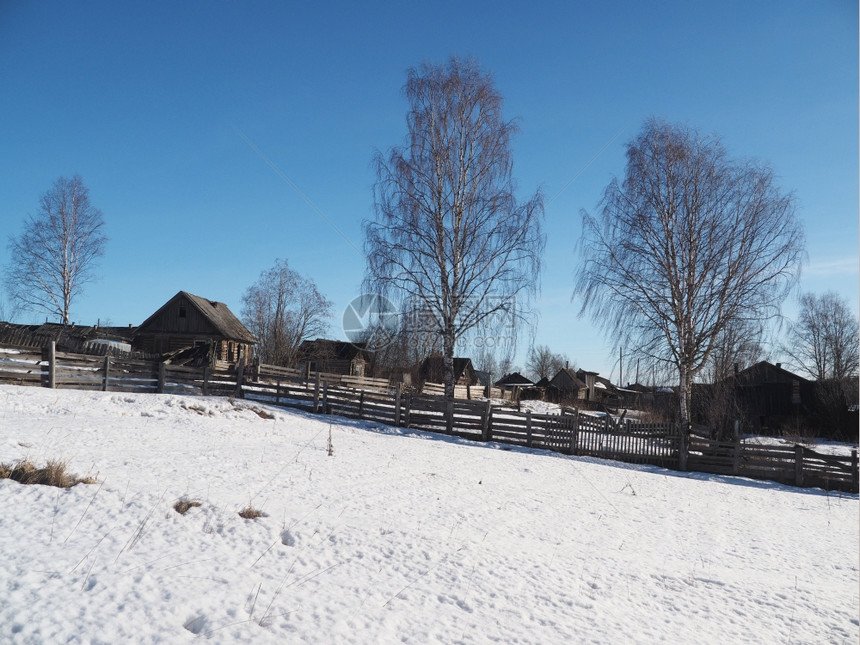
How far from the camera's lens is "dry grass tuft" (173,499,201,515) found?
232 inches

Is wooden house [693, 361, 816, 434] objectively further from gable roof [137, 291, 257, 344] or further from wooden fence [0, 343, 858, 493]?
gable roof [137, 291, 257, 344]

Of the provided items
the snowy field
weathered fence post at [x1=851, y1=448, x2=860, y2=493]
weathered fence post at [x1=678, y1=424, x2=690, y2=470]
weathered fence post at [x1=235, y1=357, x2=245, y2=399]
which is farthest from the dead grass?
weathered fence post at [x1=851, y1=448, x2=860, y2=493]

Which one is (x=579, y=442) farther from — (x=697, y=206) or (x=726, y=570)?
(x=726, y=570)

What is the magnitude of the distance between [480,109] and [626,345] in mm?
10276

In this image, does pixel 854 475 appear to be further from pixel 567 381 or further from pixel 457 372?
pixel 567 381

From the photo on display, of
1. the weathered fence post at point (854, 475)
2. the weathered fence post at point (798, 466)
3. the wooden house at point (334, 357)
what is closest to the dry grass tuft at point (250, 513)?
the weathered fence post at point (798, 466)

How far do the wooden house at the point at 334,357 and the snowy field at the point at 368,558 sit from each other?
127ft

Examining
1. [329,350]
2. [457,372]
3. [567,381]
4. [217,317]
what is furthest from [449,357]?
[567,381]

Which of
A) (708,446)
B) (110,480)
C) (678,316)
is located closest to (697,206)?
(678,316)

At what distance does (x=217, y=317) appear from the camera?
141 feet

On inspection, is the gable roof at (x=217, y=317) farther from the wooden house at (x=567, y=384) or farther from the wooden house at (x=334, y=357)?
the wooden house at (x=567, y=384)

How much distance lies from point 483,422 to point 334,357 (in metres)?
33.9

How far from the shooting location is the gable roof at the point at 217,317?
137ft

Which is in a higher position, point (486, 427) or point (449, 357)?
point (449, 357)
